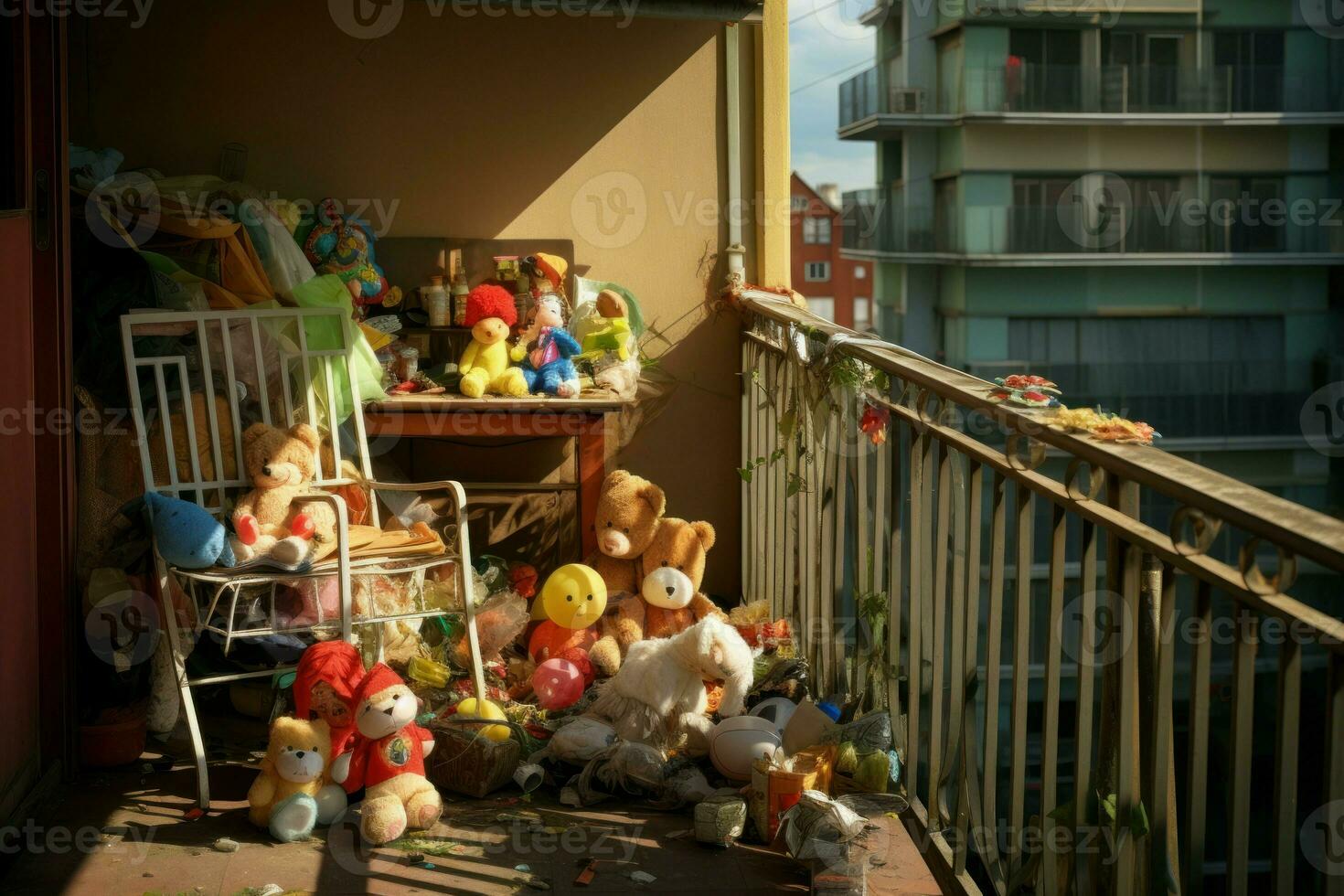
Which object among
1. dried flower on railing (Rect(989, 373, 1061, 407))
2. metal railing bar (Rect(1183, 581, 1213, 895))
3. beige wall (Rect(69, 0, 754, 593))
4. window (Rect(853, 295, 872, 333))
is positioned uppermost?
window (Rect(853, 295, 872, 333))

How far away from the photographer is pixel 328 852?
2.61 m

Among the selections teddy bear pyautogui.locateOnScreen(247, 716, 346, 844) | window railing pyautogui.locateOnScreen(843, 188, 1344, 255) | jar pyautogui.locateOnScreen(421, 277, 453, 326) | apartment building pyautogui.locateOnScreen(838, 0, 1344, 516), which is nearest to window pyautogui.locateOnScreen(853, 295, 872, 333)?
window railing pyautogui.locateOnScreen(843, 188, 1344, 255)

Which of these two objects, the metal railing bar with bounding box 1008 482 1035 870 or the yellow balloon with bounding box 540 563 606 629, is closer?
the metal railing bar with bounding box 1008 482 1035 870

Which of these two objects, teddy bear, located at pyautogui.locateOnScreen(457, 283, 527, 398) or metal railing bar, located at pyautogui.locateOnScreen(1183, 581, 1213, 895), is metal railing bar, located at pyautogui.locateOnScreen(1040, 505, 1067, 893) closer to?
metal railing bar, located at pyautogui.locateOnScreen(1183, 581, 1213, 895)

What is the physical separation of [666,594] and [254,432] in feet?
3.85

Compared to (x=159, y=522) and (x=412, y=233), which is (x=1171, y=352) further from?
(x=159, y=522)

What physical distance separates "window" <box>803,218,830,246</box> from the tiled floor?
19087 mm

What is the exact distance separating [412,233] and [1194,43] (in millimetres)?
12962

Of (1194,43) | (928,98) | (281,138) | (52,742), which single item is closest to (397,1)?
(281,138)

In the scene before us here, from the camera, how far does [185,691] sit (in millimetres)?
2930

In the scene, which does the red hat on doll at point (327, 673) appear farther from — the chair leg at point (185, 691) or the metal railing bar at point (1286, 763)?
the metal railing bar at point (1286, 763)

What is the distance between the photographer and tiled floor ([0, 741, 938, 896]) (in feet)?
8.11

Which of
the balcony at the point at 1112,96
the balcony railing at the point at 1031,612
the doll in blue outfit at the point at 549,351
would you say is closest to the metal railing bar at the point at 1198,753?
the balcony railing at the point at 1031,612

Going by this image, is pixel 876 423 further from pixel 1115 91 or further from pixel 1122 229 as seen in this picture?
pixel 1115 91
